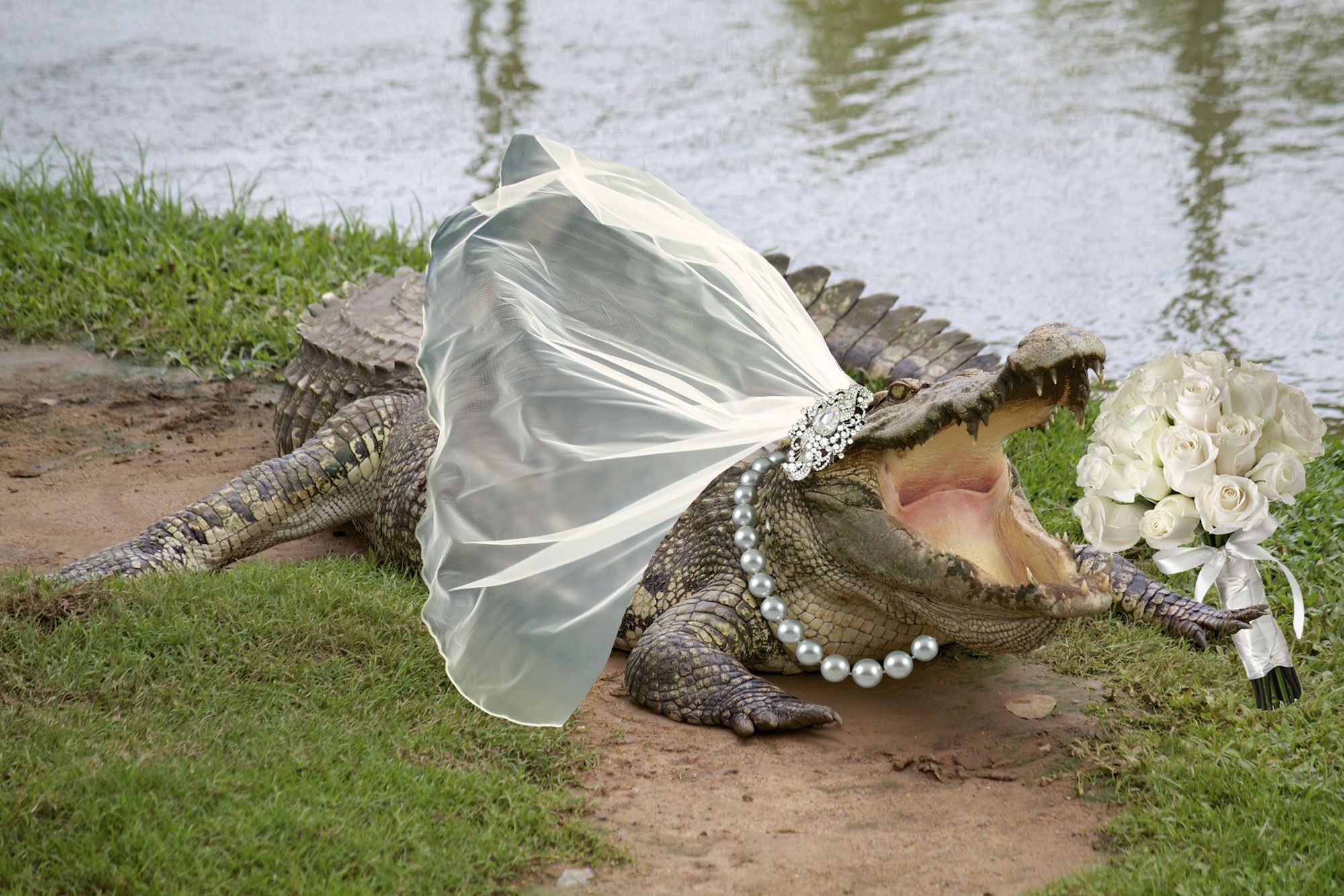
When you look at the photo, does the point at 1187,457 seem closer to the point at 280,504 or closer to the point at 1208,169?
the point at 280,504

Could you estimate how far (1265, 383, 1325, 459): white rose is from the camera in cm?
292

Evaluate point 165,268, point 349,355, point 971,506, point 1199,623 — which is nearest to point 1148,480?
point 971,506

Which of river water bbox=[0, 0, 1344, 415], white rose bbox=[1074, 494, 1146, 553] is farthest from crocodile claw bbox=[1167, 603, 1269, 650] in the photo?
river water bbox=[0, 0, 1344, 415]

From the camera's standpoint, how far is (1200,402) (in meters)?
2.92

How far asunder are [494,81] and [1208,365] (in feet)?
29.3

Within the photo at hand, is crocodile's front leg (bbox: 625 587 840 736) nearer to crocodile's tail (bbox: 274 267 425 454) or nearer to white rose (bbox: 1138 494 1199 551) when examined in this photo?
white rose (bbox: 1138 494 1199 551)

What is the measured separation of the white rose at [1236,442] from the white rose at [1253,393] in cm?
3

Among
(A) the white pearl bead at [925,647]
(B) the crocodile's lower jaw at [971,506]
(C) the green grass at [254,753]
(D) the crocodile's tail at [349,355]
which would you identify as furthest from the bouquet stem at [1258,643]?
(D) the crocodile's tail at [349,355]

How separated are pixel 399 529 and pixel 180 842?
1913mm

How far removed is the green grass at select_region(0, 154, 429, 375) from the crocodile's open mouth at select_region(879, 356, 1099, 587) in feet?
12.9

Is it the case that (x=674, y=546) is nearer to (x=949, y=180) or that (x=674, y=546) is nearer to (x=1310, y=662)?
(x=1310, y=662)

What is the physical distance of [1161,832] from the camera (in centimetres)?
279

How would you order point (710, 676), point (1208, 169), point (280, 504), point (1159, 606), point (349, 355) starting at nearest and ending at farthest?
point (710, 676)
point (1159, 606)
point (280, 504)
point (349, 355)
point (1208, 169)

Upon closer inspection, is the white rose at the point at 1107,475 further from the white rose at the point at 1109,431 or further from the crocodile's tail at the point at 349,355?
the crocodile's tail at the point at 349,355
